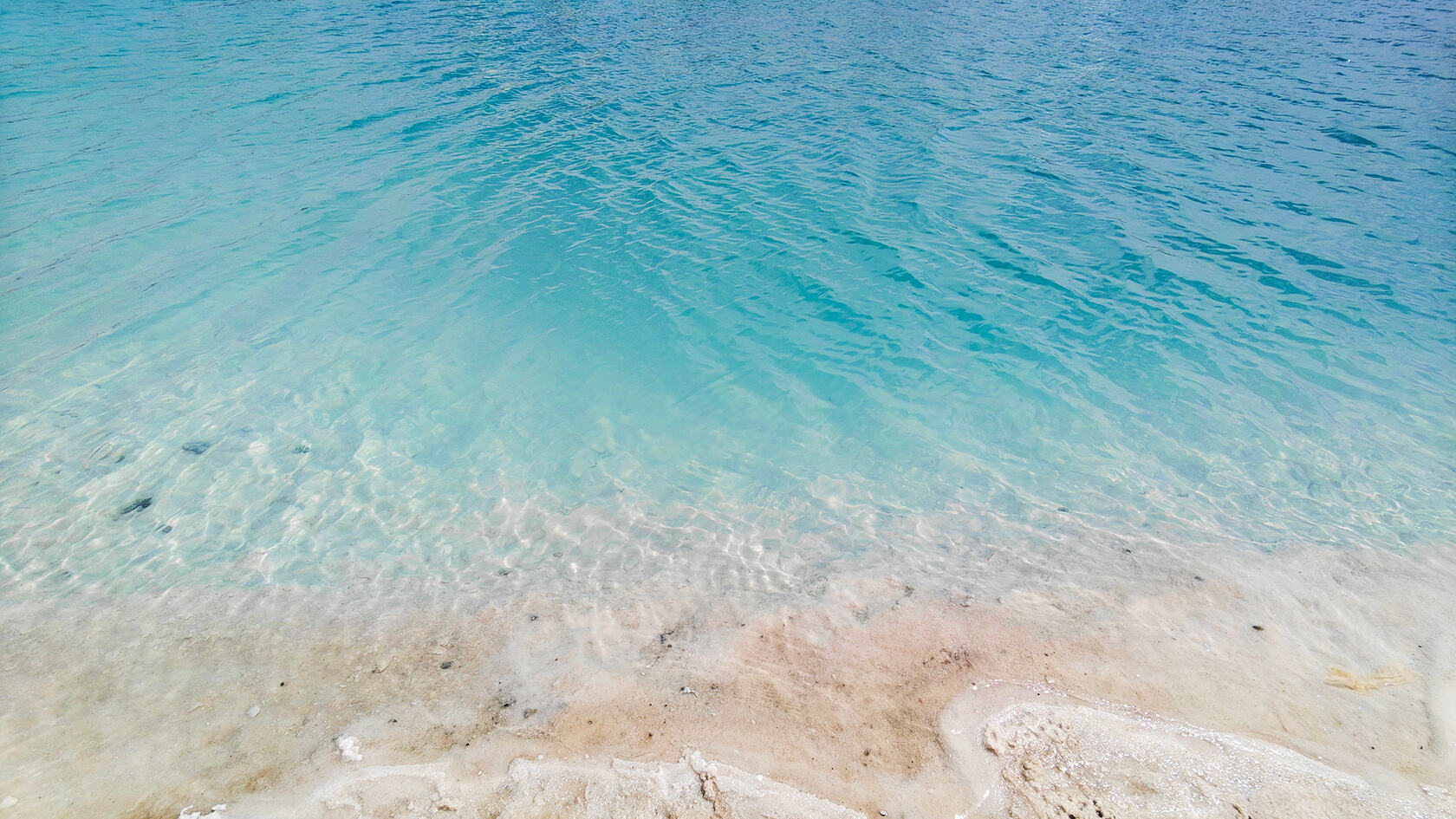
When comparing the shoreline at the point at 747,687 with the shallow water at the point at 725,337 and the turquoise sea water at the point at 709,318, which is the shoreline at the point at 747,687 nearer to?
the shallow water at the point at 725,337

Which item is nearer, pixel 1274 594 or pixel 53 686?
pixel 53 686

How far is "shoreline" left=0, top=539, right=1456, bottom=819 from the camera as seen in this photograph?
5008mm

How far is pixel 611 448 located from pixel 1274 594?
23.2ft

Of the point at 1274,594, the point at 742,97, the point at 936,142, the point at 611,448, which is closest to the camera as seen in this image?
the point at 1274,594

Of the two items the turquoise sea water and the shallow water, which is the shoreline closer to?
the shallow water

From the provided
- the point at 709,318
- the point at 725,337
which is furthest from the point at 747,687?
the point at 709,318

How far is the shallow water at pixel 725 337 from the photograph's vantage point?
7.38 m

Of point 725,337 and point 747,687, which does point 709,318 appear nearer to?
Result: point 725,337

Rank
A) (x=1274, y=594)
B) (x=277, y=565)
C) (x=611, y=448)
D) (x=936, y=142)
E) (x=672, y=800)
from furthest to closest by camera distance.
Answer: (x=936, y=142), (x=611, y=448), (x=277, y=565), (x=1274, y=594), (x=672, y=800)

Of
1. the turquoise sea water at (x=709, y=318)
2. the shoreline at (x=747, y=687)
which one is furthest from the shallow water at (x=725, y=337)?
the shoreline at (x=747, y=687)

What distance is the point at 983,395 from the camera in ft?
31.6

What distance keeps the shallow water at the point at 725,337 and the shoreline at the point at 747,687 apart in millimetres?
221

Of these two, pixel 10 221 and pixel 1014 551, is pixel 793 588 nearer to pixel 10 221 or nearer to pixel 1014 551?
pixel 1014 551

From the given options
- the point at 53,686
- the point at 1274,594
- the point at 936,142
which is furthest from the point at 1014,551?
the point at 936,142
